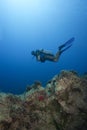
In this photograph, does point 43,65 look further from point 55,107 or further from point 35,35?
point 55,107

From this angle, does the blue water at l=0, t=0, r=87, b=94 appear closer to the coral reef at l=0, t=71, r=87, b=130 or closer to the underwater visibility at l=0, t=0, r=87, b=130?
the underwater visibility at l=0, t=0, r=87, b=130

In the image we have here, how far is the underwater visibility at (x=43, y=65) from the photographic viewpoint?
4441 mm

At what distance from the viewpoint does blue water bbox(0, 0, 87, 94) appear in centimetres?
1486

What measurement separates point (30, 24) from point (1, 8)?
304 centimetres

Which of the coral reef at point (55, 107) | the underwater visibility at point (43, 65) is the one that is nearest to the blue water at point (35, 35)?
the underwater visibility at point (43, 65)

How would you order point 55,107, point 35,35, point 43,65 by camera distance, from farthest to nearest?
1. point 43,65
2. point 35,35
3. point 55,107

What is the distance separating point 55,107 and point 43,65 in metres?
17.2

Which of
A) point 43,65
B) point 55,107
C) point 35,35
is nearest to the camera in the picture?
point 55,107

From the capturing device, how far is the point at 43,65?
21.8 m

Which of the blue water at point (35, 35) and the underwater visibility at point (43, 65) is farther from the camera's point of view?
the blue water at point (35, 35)

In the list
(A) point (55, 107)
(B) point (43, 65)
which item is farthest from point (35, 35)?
(A) point (55, 107)

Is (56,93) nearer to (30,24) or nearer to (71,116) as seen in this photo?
(71,116)

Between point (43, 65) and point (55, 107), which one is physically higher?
point (43, 65)

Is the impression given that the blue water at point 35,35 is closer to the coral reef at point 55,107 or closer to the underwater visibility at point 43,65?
the underwater visibility at point 43,65
